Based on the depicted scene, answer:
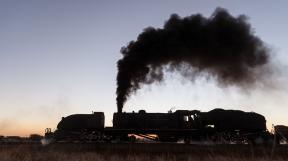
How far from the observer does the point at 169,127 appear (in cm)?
3469

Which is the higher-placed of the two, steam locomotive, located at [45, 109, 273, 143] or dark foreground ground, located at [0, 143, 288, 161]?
steam locomotive, located at [45, 109, 273, 143]

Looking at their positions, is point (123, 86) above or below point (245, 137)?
above

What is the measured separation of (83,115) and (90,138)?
7.68 feet

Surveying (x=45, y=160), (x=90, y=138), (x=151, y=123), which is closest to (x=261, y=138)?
(x=151, y=123)

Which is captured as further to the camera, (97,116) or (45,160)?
(97,116)

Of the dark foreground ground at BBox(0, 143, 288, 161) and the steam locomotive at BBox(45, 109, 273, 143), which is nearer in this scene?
the dark foreground ground at BBox(0, 143, 288, 161)

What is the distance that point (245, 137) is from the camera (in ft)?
117

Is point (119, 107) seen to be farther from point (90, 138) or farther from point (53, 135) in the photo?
point (53, 135)

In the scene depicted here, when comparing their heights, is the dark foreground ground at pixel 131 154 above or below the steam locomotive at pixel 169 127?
below

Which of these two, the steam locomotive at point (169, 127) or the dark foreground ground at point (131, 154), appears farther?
the steam locomotive at point (169, 127)

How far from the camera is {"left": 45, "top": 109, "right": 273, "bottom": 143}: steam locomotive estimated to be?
1348 inches

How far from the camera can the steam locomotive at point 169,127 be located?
112 ft

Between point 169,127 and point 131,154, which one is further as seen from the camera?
point 169,127

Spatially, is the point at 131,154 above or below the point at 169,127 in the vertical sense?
below
